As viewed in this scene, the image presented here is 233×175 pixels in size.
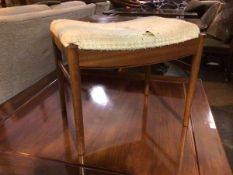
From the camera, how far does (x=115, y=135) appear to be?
0.98m

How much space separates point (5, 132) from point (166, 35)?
0.74m

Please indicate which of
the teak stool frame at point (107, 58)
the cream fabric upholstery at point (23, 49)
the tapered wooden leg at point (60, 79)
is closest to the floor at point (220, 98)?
the teak stool frame at point (107, 58)

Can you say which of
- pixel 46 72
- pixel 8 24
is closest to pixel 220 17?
pixel 46 72

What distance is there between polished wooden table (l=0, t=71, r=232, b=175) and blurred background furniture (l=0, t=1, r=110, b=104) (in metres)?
0.11

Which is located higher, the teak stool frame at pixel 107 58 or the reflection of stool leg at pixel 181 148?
the teak stool frame at pixel 107 58

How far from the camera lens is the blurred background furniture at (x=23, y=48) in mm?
1174

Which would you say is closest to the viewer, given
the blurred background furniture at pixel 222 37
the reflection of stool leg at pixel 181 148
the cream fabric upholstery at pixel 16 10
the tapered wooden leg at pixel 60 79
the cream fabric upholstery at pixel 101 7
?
the reflection of stool leg at pixel 181 148

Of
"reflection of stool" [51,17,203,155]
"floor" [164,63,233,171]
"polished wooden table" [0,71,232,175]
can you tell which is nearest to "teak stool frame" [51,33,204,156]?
"reflection of stool" [51,17,203,155]

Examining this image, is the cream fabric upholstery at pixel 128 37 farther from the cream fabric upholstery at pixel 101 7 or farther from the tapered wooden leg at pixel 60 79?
the cream fabric upholstery at pixel 101 7

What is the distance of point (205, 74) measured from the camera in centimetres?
261

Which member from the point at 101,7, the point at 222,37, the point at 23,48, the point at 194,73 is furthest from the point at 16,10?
the point at 222,37

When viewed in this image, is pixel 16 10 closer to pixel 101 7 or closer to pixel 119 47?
pixel 101 7

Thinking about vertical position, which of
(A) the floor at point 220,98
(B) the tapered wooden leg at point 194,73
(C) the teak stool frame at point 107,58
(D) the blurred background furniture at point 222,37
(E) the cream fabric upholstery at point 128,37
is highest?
(E) the cream fabric upholstery at point 128,37

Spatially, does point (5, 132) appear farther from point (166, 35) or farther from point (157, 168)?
point (166, 35)
